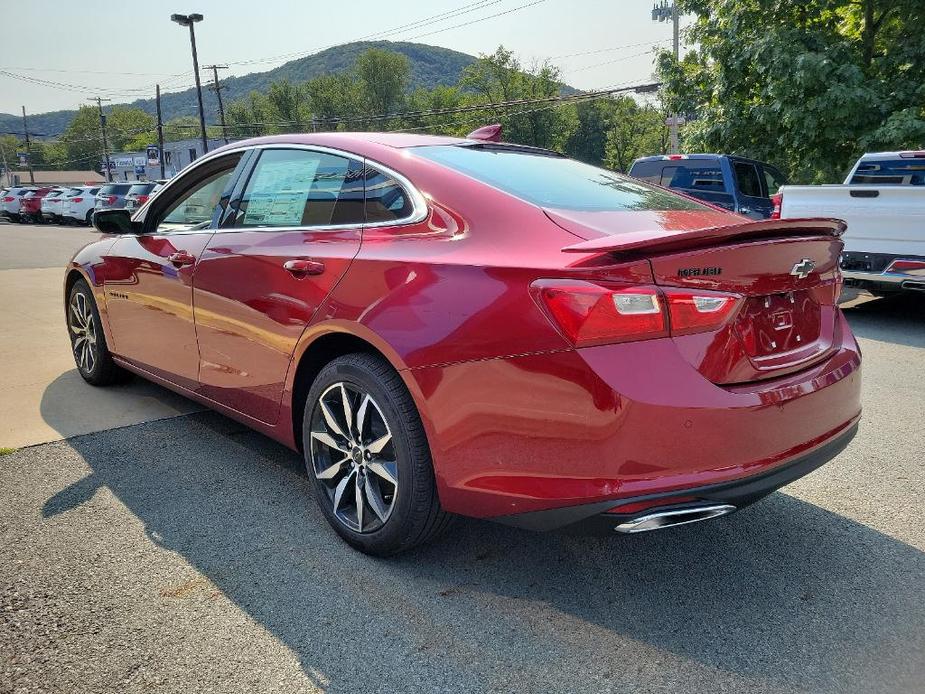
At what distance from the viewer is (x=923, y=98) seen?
43.6ft

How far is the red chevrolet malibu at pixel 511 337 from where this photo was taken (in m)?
2.09

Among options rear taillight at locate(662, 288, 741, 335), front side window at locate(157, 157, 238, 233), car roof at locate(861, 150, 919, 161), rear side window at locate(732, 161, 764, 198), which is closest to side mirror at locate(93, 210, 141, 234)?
front side window at locate(157, 157, 238, 233)

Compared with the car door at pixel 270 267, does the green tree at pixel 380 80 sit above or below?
above

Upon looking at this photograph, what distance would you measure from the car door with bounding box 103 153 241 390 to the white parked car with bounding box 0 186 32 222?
38.1m

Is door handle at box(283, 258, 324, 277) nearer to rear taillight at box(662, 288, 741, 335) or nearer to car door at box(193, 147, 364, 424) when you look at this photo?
car door at box(193, 147, 364, 424)

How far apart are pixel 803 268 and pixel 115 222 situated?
3.77 meters

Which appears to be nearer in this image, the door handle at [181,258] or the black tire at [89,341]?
the door handle at [181,258]

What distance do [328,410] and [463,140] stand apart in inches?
57.5

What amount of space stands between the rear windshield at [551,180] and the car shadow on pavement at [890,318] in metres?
4.69

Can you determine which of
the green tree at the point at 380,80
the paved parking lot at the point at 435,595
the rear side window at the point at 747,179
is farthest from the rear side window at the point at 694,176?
the green tree at the point at 380,80

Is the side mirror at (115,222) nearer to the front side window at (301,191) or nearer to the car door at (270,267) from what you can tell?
the car door at (270,267)

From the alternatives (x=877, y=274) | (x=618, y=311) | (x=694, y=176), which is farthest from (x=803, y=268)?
(x=694, y=176)

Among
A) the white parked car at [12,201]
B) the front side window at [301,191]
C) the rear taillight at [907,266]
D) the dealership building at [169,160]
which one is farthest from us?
the dealership building at [169,160]

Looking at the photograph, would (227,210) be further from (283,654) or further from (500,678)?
(500,678)
